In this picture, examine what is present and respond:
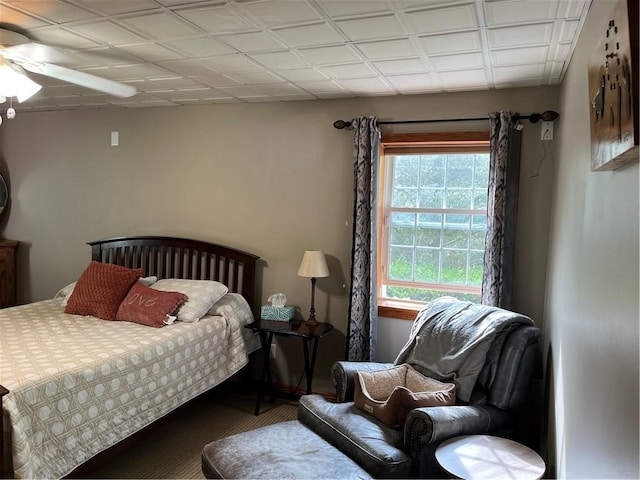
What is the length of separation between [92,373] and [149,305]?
0.95 meters

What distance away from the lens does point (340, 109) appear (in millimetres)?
3639

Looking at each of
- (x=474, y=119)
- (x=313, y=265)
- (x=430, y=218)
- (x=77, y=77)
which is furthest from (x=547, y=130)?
(x=77, y=77)

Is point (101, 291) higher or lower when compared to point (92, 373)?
higher

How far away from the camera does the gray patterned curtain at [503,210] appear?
3.07m

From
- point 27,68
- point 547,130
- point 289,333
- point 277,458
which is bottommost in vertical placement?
point 277,458

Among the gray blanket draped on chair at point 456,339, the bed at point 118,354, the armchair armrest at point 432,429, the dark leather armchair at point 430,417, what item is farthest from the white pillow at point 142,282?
the armchair armrest at point 432,429

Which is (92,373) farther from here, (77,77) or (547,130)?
(547,130)

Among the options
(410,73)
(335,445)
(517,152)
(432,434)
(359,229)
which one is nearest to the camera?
(432,434)

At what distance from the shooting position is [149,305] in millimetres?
3314

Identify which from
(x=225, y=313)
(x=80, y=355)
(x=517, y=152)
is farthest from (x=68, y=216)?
(x=517, y=152)

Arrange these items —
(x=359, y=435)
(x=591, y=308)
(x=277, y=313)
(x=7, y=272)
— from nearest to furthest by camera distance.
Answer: (x=591, y=308), (x=359, y=435), (x=277, y=313), (x=7, y=272)

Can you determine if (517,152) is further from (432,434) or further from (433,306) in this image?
(432,434)

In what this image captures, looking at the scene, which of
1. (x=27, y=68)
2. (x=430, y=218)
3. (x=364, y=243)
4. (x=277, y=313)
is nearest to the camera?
(x=27, y=68)

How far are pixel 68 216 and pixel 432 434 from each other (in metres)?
3.95
